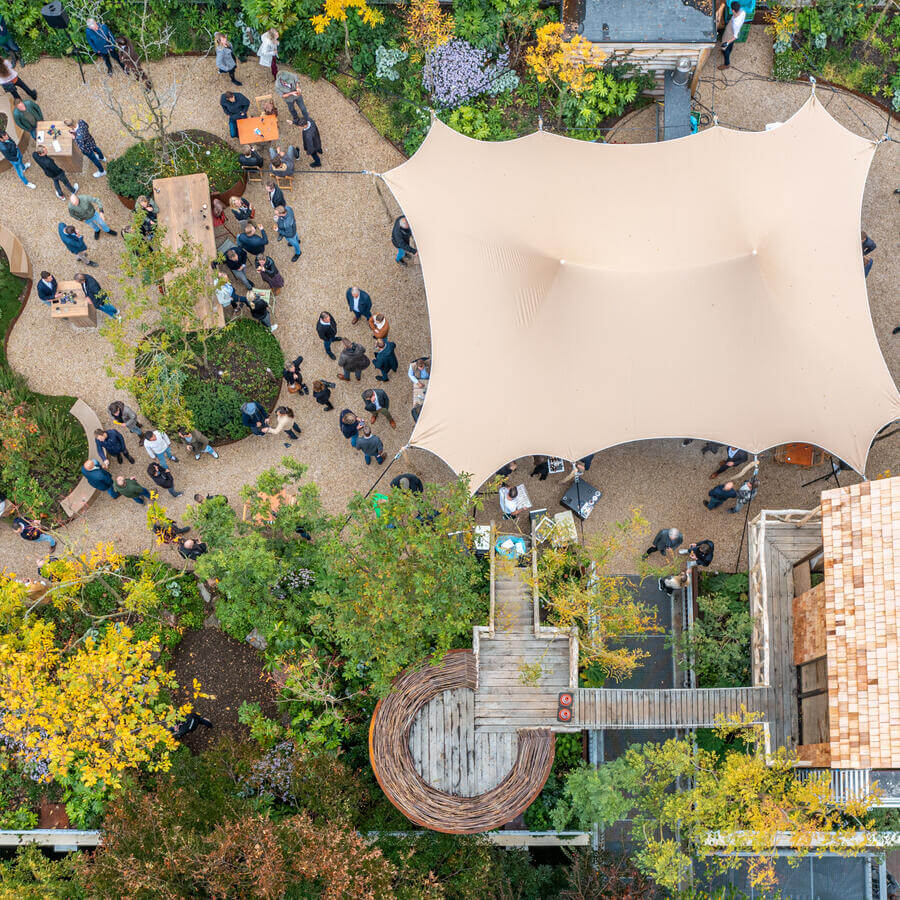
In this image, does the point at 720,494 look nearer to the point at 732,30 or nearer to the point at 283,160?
the point at 732,30

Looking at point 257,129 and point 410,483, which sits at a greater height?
point 257,129

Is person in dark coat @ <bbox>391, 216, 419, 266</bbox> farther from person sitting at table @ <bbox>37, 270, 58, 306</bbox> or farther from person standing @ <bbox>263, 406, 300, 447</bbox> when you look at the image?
person sitting at table @ <bbox>37, 270, 58, 306</bbox>

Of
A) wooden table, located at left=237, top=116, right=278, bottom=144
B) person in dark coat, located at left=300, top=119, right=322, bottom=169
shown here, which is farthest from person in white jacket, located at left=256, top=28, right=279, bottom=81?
person in dark coat, located at left=300, top=119, right=322, bottom=169

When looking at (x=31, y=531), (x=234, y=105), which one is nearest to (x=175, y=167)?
(x=234, y=105)

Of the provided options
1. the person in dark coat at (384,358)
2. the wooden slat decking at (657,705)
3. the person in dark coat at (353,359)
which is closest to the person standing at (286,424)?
the person in dark coat at (353,359)

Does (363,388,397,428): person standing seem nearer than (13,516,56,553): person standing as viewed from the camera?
Yes

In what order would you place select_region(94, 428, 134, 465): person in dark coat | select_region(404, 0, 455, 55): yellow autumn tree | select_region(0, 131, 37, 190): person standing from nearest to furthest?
select_region(94, 428, 134, 465): person in dark coat → select_region(0, 131, 37, 190): person standing → select_region(404, 0, 455, 55): yellow autumn tree
